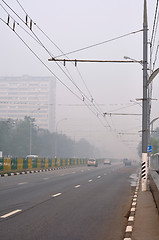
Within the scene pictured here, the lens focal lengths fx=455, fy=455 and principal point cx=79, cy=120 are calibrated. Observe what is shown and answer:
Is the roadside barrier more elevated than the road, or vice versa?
the roadside barrier

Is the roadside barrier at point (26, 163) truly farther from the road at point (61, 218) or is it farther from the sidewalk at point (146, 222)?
the sidewalk at point (146, 222)

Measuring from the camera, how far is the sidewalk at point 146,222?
947 cm

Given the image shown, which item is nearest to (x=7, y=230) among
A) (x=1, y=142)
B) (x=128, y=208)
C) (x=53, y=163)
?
(x=128, y=208)

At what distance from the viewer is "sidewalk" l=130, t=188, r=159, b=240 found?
373 inches

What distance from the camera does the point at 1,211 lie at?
524 inches

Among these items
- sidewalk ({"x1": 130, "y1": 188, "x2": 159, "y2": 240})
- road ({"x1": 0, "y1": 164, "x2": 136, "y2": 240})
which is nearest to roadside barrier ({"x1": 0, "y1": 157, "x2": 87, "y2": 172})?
road ({"x1": 0, "y1": 164, "x2": 136, "y2": 240})

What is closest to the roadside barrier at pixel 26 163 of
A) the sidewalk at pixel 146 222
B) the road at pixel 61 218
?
the road at pixel 61 218

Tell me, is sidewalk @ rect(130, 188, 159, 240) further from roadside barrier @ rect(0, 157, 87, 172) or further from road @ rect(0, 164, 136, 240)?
roadside barrier @ rect(0, 157, 87, 172)

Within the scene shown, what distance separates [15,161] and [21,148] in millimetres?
82582

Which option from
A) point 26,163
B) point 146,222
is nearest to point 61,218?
point 146,222

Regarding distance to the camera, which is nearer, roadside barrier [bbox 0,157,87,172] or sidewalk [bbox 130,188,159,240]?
sidewalk [bbox 130,188,159,240]

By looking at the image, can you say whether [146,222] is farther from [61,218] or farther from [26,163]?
[26,163]

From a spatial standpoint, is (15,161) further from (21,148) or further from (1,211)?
(21,148)

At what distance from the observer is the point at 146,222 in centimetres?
1142
